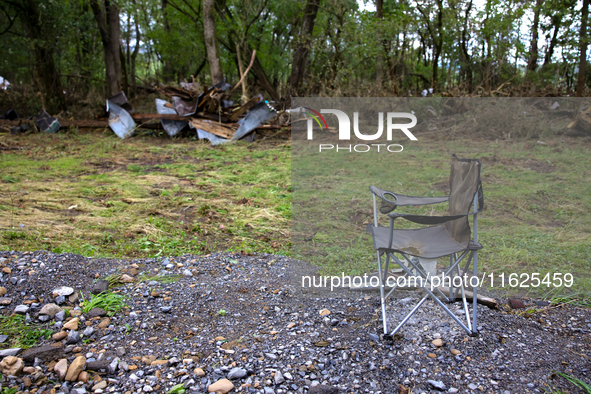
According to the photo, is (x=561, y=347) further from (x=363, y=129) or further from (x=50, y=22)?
(x=50, y=22)

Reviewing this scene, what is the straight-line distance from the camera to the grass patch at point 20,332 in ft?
7.30

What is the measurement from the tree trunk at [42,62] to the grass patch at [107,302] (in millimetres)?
10962

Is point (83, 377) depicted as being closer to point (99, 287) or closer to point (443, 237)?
point (99, 287)

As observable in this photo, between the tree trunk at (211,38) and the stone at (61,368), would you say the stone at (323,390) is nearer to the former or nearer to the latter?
the stone at (61,368)

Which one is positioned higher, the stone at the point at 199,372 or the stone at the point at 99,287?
the stone at the point at 99,287

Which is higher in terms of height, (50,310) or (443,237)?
(443,237)

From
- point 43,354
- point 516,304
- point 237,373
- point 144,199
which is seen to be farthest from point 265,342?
point 144,199

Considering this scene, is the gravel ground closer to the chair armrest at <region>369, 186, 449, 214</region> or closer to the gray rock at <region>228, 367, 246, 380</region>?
the gray rock at <region>228, 367, 246, 380</region>

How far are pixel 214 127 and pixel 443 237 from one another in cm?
781

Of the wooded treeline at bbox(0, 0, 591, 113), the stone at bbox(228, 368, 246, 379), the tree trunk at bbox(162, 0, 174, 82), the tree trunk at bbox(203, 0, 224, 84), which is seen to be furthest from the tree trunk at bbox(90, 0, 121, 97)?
the stone at bbox(228, 368, 246, 379)

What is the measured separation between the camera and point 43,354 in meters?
2.09

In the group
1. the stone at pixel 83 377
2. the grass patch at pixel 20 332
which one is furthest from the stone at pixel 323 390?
the grass patch at pixel 20 332

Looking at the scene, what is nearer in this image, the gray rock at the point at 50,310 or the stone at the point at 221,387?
the stone at the point at 221,387

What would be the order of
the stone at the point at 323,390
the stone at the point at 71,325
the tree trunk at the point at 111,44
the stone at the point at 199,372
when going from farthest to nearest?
the tree trunk at the point at 111,44 < the stone at the point at 71,325 < the stone at the point at 199,372 < the stone at the point at 323,390
